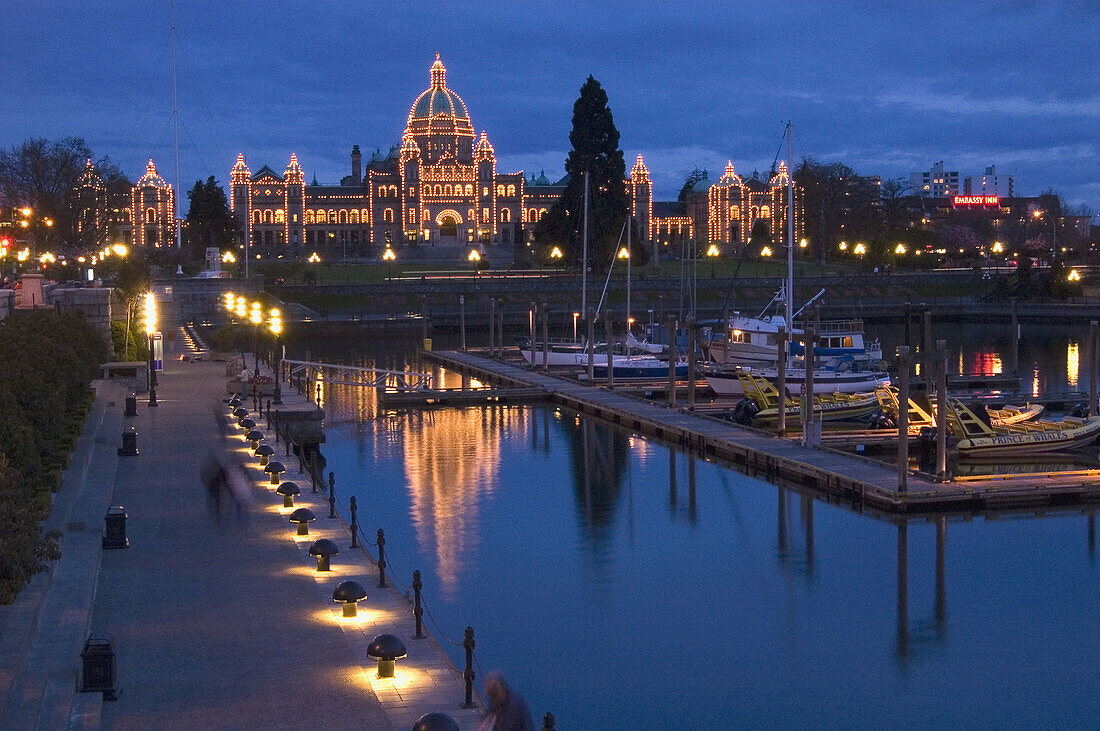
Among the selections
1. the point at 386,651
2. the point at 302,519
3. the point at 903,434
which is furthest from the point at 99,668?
the point at 903,434

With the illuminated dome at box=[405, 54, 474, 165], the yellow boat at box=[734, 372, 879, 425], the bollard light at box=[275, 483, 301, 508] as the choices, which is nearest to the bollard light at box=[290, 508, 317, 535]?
the bollard light at box=[275, 483, 301, 508]

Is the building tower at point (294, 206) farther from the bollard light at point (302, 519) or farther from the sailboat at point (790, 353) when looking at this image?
the bollard light at point (302, 519)

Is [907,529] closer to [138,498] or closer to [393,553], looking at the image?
[393,553]

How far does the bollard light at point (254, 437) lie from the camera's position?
32.5 m

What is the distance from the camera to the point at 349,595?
59.4 ft

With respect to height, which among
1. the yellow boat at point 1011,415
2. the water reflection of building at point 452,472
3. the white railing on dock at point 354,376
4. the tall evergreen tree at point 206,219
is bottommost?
the water reflection of building at point 452,472

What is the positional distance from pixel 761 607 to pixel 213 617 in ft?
31.3

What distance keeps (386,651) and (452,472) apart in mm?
20962

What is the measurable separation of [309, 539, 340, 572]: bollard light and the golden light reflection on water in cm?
4422

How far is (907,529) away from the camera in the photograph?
27.6 m

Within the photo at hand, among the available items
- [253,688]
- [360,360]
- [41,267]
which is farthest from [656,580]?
[41,267]

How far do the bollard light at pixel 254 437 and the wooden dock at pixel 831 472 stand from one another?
1204 centimetres

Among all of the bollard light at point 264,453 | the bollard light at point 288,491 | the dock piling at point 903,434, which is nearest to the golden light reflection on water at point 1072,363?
the dock piling at point 903,434

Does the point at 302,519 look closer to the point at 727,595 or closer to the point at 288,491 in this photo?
the point at 288,491
